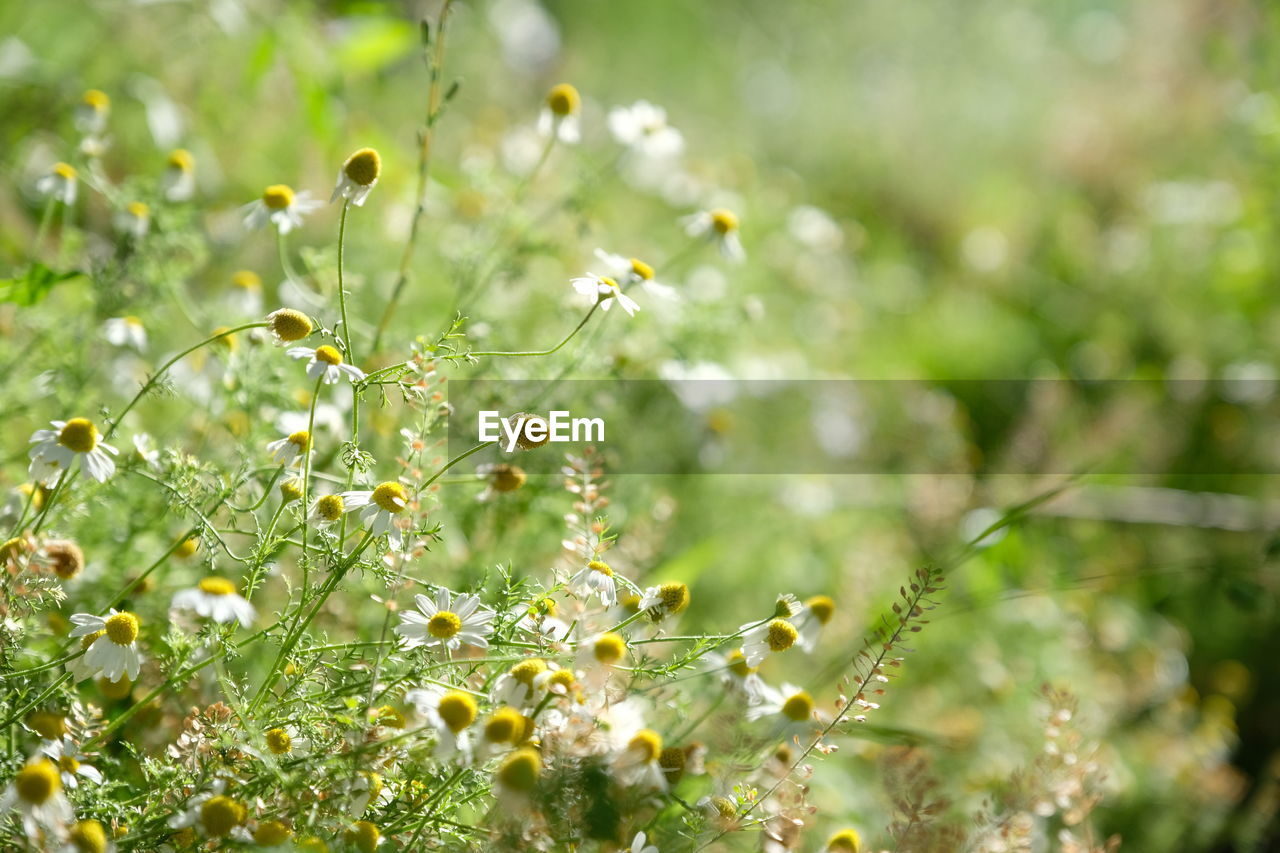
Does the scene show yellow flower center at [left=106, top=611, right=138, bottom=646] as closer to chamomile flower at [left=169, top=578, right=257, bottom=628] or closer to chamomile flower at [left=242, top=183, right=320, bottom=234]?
chamomile flower at [left=169, top=578, right=257, bottom=628]

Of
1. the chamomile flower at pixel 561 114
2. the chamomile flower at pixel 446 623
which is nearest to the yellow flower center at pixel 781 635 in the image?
the chamomile flower at pixel 446 623

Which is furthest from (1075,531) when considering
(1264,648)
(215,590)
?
(215,590)

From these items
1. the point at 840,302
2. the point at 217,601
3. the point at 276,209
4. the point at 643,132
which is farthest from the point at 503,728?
the point at 840,302

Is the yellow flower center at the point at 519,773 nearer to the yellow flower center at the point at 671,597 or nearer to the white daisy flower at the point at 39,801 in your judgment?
the yellow flower center at the point at 671,597

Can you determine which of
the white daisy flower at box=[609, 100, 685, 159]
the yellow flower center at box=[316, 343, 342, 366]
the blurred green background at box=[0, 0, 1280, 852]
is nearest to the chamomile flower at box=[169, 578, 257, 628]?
the yellow flower center at box=[316, 343, 342, 366]

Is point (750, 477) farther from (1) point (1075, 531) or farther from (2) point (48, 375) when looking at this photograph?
(2) point (48, 375)

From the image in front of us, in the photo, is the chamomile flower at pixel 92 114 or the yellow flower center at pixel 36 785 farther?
the chamomile flower at pixel 92 114
